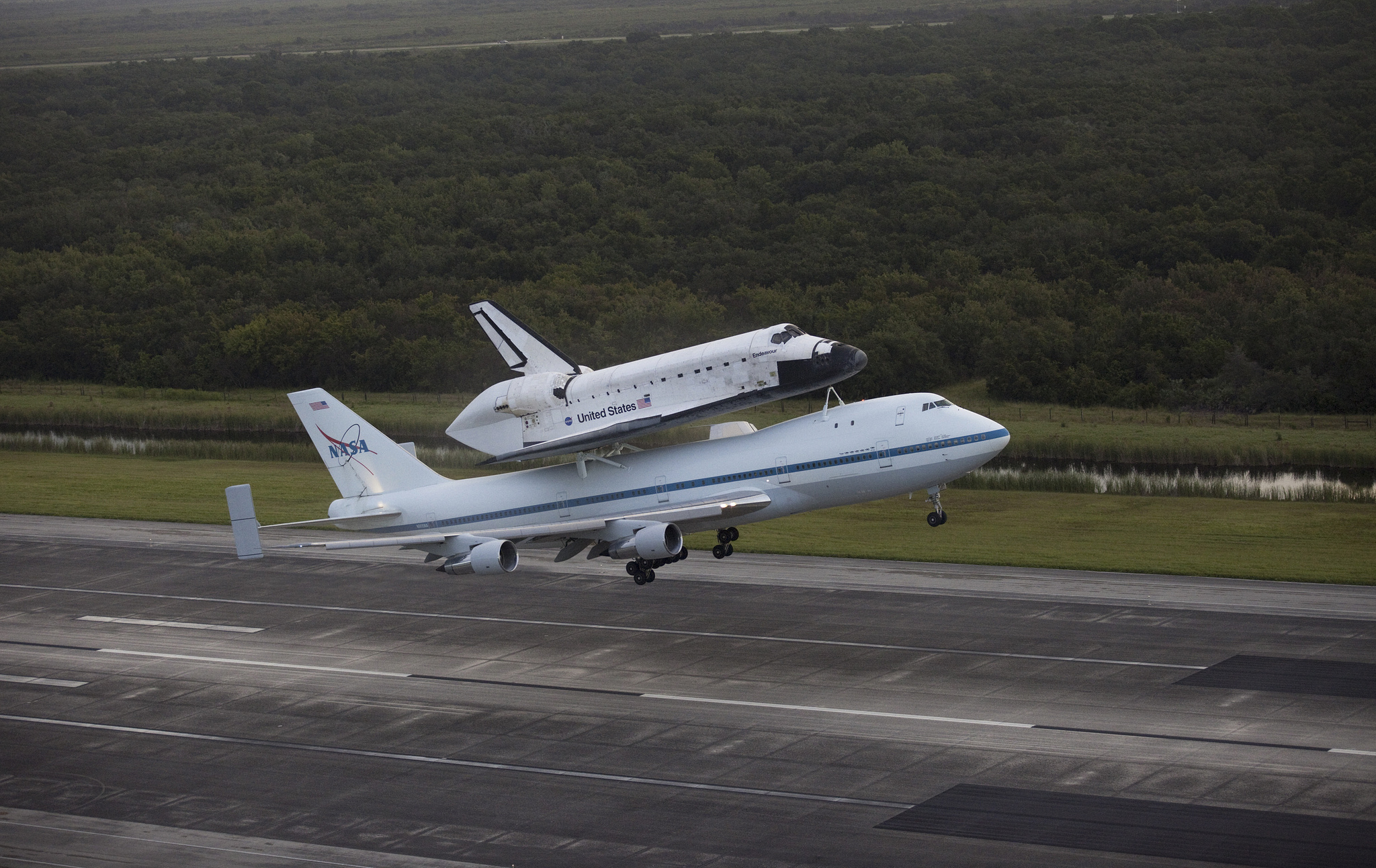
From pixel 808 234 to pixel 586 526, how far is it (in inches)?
4038

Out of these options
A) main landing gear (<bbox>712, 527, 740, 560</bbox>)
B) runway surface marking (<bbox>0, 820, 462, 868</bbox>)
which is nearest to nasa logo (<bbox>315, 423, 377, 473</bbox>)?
main landing gear (<bbox>712, 527, 740, 560</bbox>)

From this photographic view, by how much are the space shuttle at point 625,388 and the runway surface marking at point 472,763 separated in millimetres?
10415

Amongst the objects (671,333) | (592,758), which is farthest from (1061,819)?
(671,333)

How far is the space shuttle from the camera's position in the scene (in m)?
40.9

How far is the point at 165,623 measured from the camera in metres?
52.2

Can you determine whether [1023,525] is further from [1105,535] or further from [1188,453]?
[1188,453]

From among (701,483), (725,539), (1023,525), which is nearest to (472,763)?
(701,483)

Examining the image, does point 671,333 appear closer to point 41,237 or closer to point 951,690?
point 951,690

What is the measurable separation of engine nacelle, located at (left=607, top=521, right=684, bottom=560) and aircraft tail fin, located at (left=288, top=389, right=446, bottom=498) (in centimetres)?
947

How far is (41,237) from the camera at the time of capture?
17062 centimetres

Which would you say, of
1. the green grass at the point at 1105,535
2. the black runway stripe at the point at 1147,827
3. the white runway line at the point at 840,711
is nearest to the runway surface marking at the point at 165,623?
A: the white runway line at the point at 840,711

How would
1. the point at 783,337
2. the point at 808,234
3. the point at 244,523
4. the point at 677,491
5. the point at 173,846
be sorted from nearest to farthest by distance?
the point at 173,846, the point at 783,337, the point at 244,523, the point at 677,491, the point at 808,234

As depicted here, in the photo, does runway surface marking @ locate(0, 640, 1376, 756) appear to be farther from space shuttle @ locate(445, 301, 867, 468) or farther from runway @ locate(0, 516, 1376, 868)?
space shuttle @ locate(445, 301, 867, 468)

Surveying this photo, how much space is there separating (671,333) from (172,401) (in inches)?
1697
